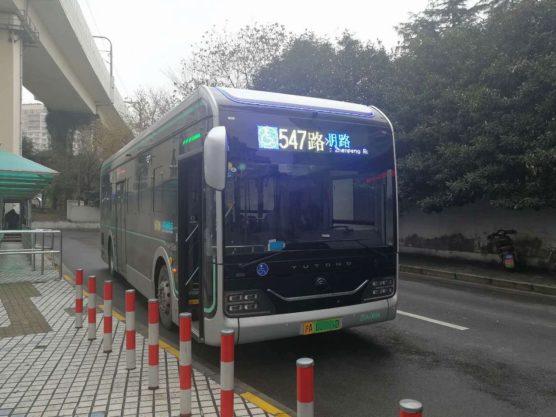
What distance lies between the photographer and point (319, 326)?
17.8ft

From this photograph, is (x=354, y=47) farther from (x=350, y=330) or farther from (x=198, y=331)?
(x=198, y=331)

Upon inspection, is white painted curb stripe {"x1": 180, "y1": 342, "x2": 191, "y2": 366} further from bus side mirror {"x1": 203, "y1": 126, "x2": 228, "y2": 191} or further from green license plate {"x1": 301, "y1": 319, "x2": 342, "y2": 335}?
green license plate {"x1": 301, "y1": 319, "x2": 342, "y2": 335}

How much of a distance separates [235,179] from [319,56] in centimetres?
1517

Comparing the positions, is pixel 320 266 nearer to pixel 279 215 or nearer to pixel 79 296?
pixel 279 215

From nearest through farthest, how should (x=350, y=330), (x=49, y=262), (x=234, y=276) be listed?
(x=234, y=276), (x=350, y=330), (x=49, y=262)

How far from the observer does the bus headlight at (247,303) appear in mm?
5059

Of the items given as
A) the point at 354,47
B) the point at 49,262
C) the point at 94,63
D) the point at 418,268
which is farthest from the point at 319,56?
the point at 94,63

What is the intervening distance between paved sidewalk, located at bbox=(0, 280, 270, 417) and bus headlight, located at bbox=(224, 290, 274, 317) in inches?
28.4

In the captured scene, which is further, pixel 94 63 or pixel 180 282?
pixel 94 63

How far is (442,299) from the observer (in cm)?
978

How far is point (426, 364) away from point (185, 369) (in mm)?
2944

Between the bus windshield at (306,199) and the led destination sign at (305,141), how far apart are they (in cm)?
6

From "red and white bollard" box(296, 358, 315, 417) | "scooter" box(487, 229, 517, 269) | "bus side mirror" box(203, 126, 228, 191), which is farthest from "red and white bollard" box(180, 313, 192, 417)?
"scooter" box(487, 229, 517, 269)

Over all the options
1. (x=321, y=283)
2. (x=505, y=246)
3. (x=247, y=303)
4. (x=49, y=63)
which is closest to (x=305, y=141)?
(x=321, y=283)
